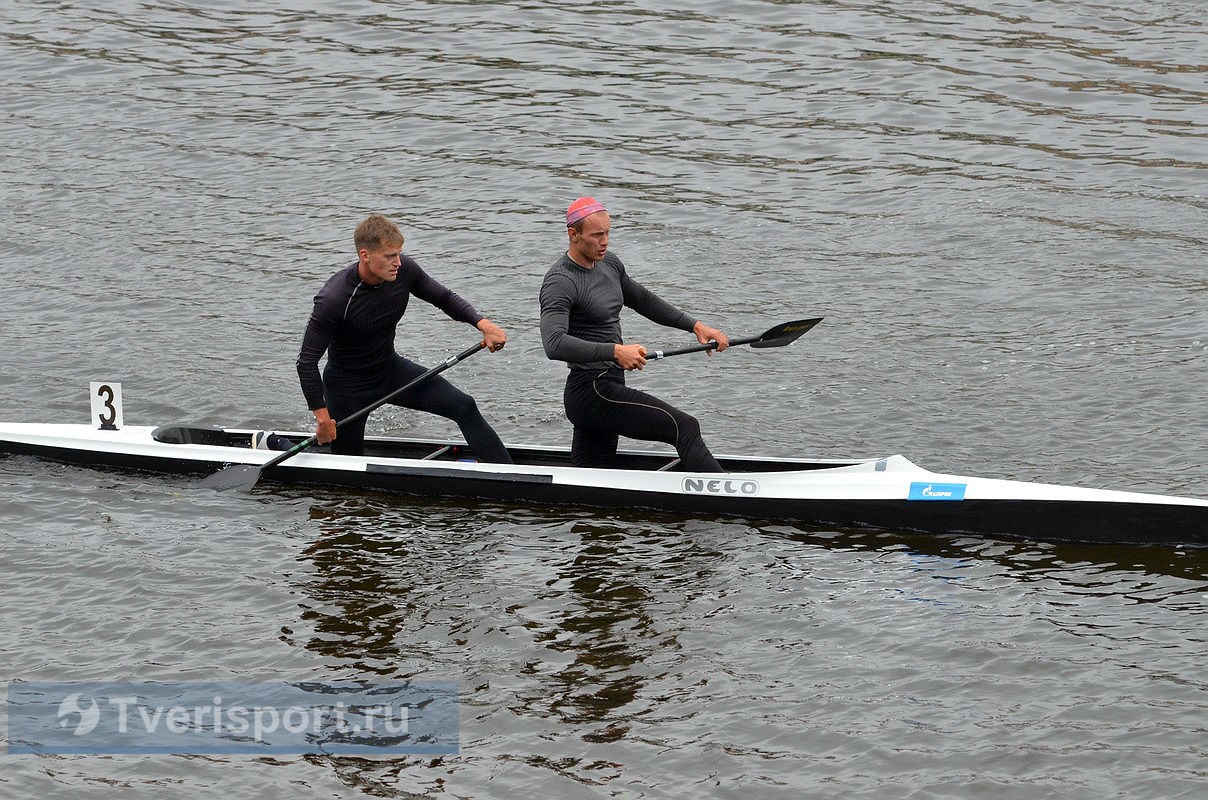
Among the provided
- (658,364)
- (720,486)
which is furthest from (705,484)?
(658,364)

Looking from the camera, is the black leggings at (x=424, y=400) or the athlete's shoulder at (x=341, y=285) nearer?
the athlete's shoulder at (x=341, y=285)

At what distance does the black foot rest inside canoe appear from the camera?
10.4 meters

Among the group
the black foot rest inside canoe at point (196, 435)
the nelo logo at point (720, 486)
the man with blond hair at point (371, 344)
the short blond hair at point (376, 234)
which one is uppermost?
the short blond hair at point (376, 234)

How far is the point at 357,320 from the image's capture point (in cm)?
932

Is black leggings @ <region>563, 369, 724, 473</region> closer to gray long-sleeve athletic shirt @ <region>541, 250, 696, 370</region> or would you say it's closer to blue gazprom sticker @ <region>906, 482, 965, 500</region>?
gray long-sleeve athletic shirt @ <region>541, 250, 696, 370</region>

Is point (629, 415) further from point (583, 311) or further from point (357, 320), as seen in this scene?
point (357, 320)

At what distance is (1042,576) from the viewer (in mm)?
8273

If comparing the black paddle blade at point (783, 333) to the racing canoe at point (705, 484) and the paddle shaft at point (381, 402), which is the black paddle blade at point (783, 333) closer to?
the racing canoe at point (705, 484)

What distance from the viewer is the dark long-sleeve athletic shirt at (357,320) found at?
362 inches

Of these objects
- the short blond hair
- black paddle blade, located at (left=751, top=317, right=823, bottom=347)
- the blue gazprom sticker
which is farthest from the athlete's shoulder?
the blue gazprom sticker

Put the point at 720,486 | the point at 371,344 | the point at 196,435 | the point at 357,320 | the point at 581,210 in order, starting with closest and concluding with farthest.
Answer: the point at 581,210
the point at 720,486
the point at 357,320
the point at 371,344
the point at 196,435

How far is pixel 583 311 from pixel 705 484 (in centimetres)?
134

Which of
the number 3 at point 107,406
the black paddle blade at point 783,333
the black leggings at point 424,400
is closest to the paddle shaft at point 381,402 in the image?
the black leggings at point 424,400

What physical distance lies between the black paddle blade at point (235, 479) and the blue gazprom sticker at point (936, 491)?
4.32 metres
